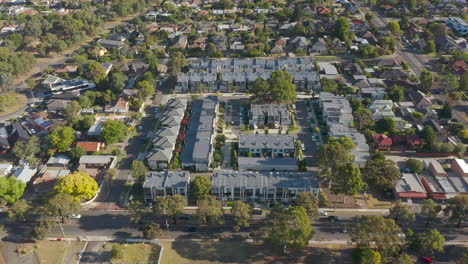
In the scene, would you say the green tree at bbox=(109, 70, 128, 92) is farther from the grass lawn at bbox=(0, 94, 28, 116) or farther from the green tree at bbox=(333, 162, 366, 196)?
the green tree at bbox=(333, 162, 366, 196)

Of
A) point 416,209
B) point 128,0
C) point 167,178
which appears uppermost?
point 128,0

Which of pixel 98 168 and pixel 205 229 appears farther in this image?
pixel 98 168

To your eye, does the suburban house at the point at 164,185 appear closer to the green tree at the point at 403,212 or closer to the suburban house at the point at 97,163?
the suburban house at the point at 97,163

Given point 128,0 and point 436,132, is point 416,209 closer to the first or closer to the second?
point 436,132

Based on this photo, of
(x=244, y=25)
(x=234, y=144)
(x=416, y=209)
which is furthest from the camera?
(x=244, y=25)

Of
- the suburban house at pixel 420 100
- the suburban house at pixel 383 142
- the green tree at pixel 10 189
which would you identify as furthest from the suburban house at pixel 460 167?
the green tree at pixel 10 189

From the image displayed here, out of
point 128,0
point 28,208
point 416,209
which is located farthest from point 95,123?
point 128,0

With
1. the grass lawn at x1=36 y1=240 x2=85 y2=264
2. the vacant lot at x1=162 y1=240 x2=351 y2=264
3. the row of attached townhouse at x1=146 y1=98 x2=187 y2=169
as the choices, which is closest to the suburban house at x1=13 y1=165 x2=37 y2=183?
the grass lawn at x1=36 y1=240 x2=85 y2=264

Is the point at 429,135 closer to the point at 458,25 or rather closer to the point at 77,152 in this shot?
the point at 77,152
